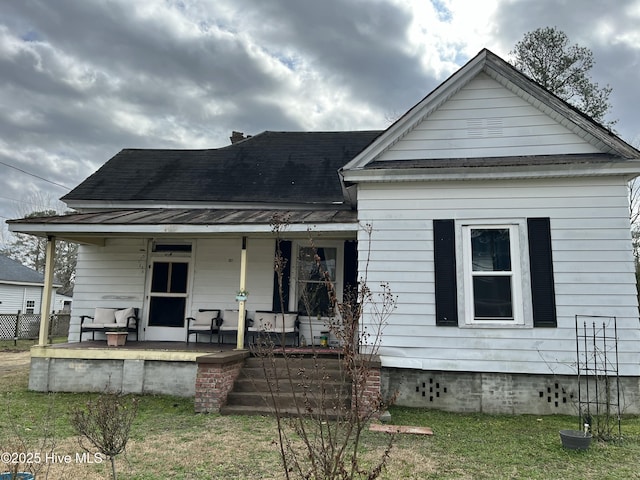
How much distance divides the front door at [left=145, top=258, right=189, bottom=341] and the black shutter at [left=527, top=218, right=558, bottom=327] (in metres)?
7.45

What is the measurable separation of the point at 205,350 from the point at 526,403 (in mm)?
5784

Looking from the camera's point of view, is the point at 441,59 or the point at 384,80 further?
the point at 384,80

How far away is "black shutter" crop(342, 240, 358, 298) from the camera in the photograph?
909 centimetres

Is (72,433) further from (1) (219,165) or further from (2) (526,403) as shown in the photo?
(1) (219,165)

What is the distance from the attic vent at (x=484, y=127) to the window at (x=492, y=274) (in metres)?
1.77

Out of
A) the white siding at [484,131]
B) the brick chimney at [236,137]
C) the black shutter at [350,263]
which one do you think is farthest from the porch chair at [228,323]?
the brick chimney at [236,137]

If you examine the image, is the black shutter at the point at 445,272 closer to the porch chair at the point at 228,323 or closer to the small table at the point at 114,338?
the porch chair at the point at 228,323

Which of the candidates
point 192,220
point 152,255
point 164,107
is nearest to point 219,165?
point 152,255

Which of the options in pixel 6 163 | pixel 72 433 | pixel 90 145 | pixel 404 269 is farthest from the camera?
pixel 90 145

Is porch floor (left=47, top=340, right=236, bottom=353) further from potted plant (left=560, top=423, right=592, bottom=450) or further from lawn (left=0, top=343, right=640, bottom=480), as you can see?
potted plant (left=560, top=423, right=592, bottom=450)

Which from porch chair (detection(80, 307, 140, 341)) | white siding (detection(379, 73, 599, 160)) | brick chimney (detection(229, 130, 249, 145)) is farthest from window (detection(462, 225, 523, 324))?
brick chimney (detection(229, 130, 249, 145))

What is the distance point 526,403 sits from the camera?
6.57 m

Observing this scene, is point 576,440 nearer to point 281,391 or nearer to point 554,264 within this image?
point 554,264

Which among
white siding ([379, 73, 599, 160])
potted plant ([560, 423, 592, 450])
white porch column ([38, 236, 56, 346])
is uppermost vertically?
white siding ([379, 73, 599, 160])
